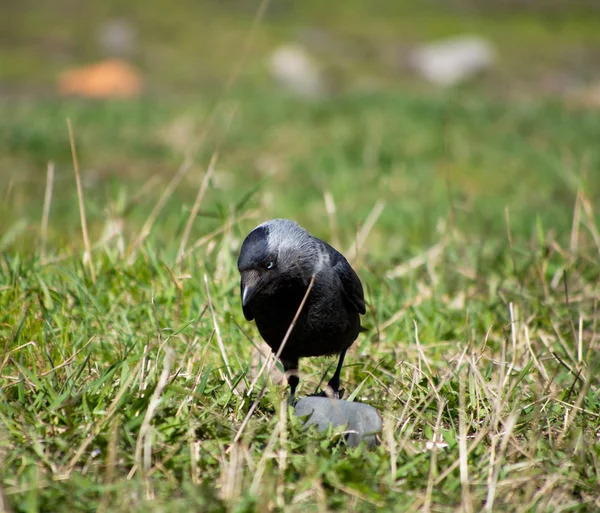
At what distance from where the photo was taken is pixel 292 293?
3.01 metres

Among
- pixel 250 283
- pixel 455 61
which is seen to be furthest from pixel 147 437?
pixel 455 61

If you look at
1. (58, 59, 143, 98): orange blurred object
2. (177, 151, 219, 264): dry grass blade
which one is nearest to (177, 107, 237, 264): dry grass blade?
(177, 151, 219, 264): dry grass blade

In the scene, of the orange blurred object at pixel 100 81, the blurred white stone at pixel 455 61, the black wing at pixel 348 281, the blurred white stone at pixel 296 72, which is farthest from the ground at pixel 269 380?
the blurred white stone at pixel 455 61

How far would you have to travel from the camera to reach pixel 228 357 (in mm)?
3242

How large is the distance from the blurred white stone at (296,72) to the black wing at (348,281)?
15.2m

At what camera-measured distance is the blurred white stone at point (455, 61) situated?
20.6 m

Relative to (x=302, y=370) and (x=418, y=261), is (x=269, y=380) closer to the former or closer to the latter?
(x=302, y=370)

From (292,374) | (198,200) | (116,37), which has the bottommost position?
(116,37)

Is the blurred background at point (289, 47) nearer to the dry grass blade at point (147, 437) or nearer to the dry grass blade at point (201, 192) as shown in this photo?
the dry grass blade at point (201, 192)

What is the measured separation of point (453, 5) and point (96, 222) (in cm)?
2857

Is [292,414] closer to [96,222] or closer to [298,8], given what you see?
[96,222]

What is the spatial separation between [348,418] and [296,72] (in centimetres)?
1704

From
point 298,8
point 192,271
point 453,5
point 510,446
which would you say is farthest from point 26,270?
point 453,5

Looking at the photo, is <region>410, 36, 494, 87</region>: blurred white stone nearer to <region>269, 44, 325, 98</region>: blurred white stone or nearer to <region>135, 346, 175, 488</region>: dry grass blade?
<region>269, 44, 325, 98</region>: blurred white stone
